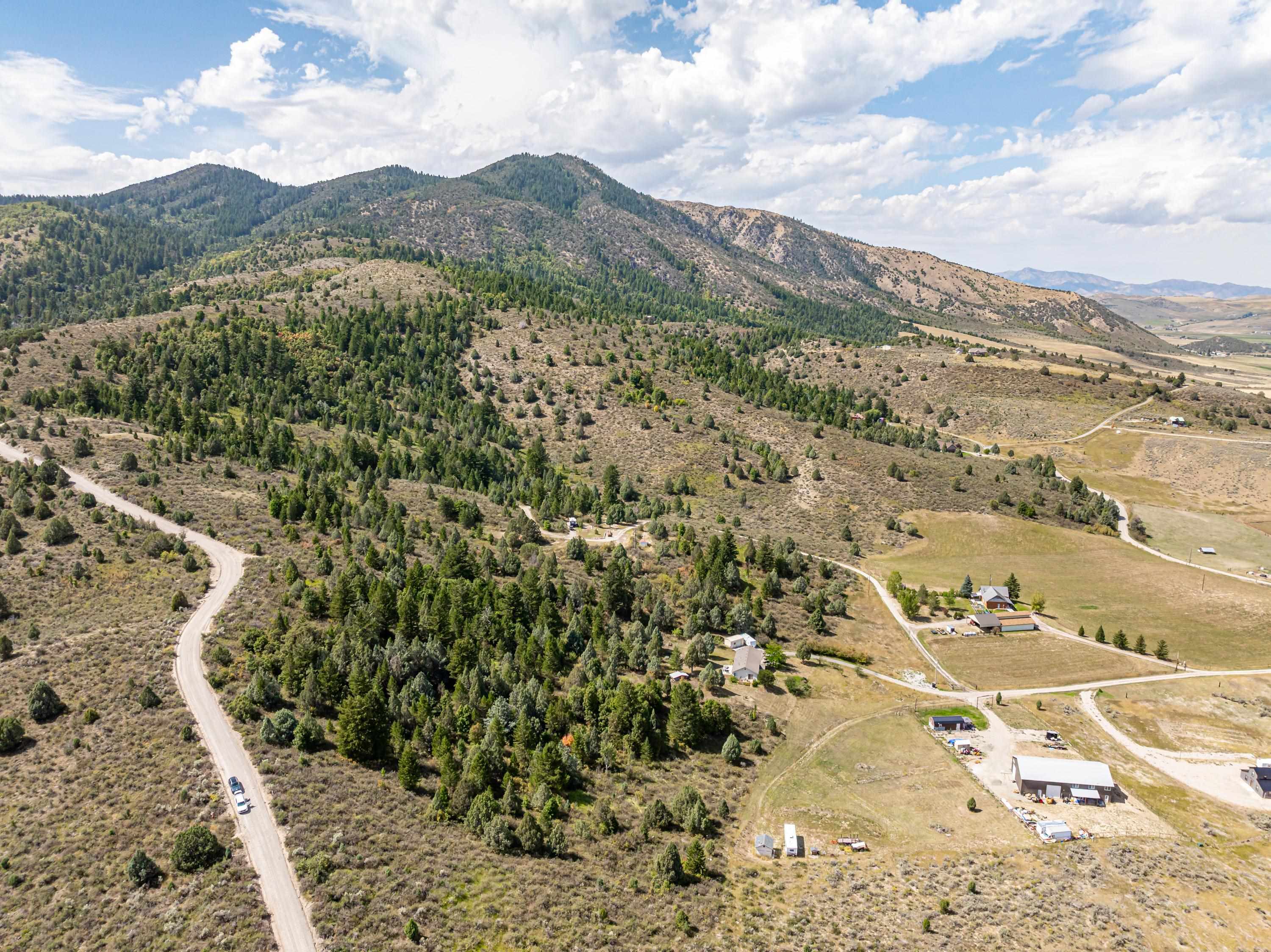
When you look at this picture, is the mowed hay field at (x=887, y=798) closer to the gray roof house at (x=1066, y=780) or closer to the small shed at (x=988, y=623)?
the gray roof house at (x=1066, y=780)

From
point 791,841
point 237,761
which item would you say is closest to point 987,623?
point 791,841

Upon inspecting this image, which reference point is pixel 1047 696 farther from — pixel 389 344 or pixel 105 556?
pixel 389 344

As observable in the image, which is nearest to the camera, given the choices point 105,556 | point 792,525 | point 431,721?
A: point 431,721

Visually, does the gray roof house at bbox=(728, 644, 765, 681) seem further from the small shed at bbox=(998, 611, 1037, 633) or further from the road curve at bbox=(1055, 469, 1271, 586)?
the road curve at bbox=(1055, 469, 1271, 586)

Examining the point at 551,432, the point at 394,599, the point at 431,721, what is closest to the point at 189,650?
the point at 394,599

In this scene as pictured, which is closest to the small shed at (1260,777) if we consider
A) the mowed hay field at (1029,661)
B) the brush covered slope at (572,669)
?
the brush covered slope at (572,669)

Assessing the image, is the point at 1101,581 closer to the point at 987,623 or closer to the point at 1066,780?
the point at 987,623
